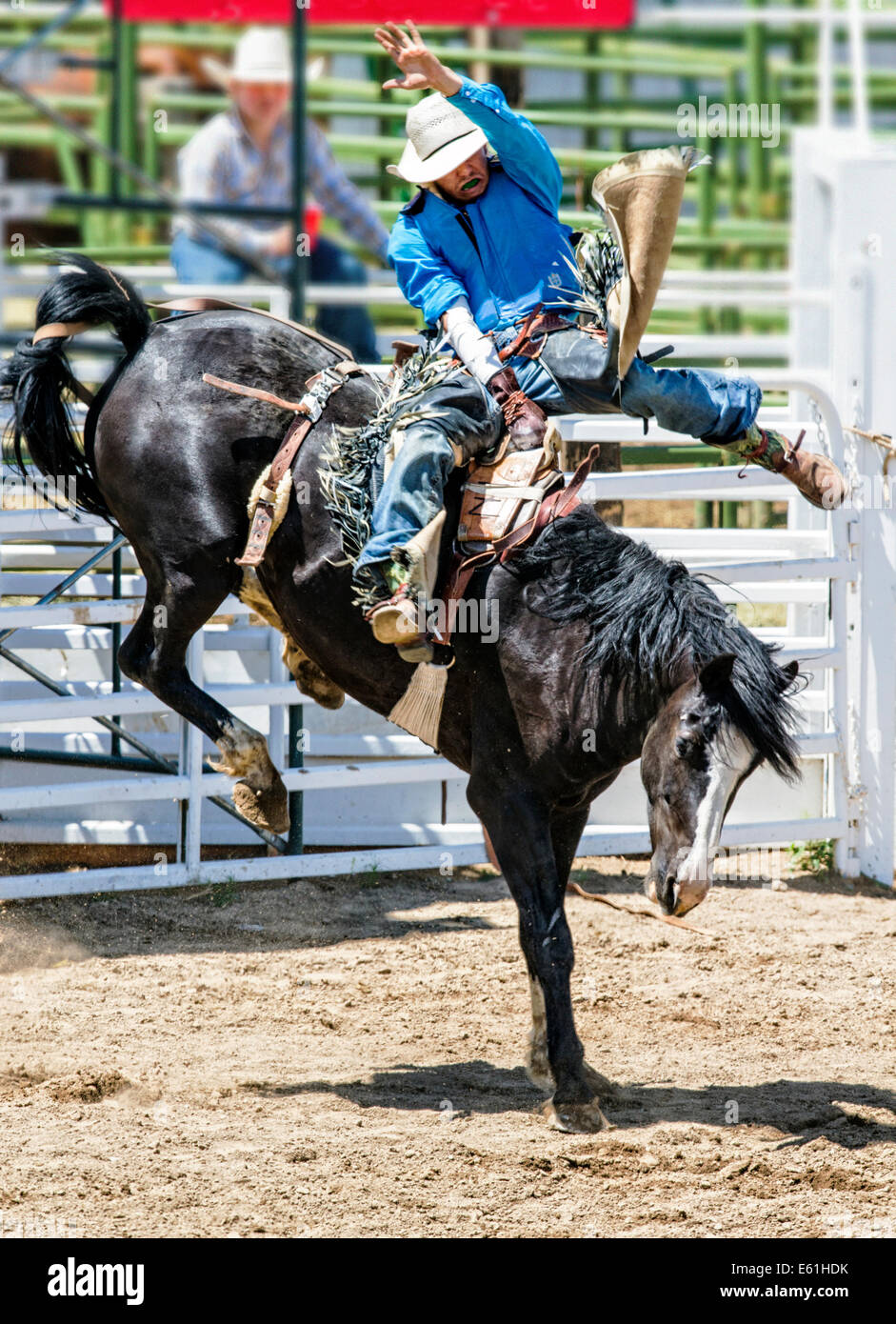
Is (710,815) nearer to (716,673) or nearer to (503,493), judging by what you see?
(716,673)

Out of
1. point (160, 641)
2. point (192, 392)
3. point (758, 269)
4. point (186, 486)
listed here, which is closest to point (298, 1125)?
point (160, 641)

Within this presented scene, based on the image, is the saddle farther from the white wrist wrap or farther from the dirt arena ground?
the dirt arena ground

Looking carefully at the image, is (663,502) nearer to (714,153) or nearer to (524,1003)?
(524,1003)

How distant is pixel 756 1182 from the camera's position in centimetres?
337

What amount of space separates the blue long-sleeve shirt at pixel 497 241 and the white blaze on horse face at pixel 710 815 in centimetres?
131

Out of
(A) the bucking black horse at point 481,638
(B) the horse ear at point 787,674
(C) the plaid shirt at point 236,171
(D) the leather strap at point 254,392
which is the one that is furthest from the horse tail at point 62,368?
(B) the horse ear at point 787,674

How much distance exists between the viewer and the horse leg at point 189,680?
430cm

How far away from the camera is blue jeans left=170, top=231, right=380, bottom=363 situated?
643 cm

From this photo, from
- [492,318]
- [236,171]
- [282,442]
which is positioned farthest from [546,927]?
[236,171]

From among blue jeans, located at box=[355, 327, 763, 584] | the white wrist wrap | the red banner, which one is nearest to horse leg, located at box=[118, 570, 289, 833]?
blue jeans, located at box=[355, 327, 763, 584]

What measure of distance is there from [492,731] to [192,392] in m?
1.31

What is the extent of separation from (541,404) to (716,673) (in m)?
1.02

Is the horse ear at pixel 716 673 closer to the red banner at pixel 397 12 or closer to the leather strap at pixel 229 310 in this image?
the leather strap at pixel 229 310

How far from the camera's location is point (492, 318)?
4.07 meters
